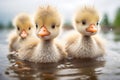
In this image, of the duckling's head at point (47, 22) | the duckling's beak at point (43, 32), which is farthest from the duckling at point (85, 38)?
the duckling's beak at point (43, 32)

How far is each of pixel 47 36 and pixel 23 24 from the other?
2490 mm

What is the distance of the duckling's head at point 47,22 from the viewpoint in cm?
545

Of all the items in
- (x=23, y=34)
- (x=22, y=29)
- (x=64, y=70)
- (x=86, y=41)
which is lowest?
(x=64, y=70)

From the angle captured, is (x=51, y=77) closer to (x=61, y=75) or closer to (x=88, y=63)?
(x=61, y=75)

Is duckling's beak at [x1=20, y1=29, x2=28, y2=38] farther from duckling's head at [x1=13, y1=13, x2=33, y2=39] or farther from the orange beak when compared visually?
the orange beak

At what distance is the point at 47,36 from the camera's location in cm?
555

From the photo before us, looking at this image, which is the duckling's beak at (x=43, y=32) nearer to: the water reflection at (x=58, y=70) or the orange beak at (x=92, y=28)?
the water reflection at (x=58, y=70)

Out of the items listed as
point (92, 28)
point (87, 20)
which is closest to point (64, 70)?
point (92, 28)

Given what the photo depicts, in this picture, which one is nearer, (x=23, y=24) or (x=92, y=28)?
(x=92, y=28)

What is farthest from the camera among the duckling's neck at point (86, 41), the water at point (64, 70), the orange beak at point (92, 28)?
the duckling's neck at point (86, 41)

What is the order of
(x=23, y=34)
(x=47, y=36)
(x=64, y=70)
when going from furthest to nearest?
(x=23, y=34)
(x=47, y=36)
(x=64, y=70)

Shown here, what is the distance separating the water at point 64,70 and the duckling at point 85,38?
374mm

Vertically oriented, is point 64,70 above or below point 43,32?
below

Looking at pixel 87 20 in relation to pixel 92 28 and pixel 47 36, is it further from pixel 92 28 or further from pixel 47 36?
pixel 47 36
